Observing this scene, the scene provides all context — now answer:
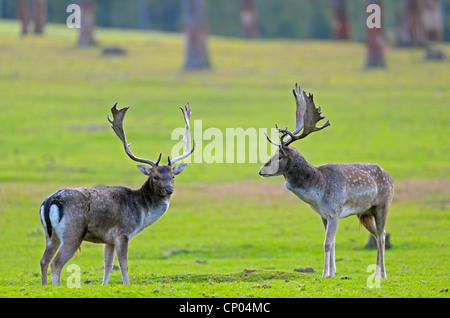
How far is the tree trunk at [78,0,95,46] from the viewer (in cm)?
4872

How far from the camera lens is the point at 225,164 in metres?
28.2

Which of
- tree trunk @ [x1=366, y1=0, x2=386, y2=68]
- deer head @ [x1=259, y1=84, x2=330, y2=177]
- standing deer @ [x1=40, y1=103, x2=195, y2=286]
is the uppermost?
tree trunk @ [x1=366, y1=0, x2=386, y2=68]

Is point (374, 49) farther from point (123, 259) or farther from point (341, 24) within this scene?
point (123, 259)

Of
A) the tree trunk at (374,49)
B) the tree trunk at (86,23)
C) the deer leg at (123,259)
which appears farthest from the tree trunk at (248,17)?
the deer leg at (123,259)

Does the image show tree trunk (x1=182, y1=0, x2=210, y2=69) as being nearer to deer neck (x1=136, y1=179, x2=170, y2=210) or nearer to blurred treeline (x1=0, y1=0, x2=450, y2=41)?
deer neck (x1=136, y1=179, x2=170, y2=210)

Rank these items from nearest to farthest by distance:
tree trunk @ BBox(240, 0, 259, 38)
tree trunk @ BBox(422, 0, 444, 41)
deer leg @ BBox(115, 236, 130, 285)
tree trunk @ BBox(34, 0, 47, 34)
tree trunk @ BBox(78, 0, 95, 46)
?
deer leg @ BBox(115, 236, 130, 285) < tree trunk @ BBox(78, 0, 95, 46) < tree trunk @ BBox(34, 0, 47, 34) < tree trunk @ BBox(422, 0, 444, 41) < tree trunk @ BBox(240, 0, 259, 38)

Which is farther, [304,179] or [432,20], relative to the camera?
[432,20]

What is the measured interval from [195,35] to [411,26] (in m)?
14.8

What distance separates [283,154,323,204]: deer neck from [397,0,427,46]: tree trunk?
39.1 meters

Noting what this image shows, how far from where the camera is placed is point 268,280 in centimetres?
1261

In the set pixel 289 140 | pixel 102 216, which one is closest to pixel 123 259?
pixel 102 216

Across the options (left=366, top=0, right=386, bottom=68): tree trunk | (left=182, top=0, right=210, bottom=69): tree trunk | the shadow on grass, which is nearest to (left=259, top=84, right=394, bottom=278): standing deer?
the shadow on grass
